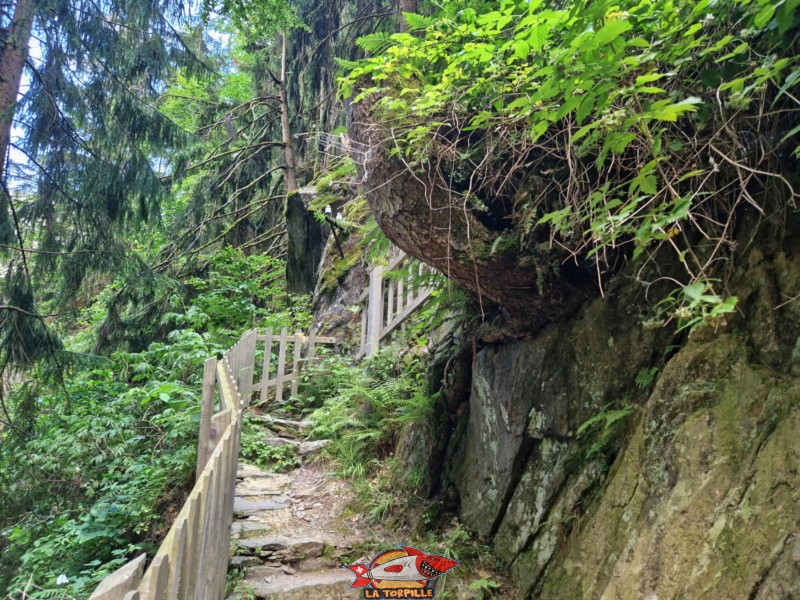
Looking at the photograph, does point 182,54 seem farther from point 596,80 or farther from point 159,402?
point 596,80

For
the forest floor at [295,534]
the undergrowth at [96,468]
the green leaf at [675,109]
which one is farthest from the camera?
the undergrowth at [96,468]

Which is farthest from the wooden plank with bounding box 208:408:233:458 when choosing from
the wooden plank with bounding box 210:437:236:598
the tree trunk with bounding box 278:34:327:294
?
the tree trunk with bounding box 278:34:327:294

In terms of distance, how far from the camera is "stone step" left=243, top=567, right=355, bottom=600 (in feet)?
10.5

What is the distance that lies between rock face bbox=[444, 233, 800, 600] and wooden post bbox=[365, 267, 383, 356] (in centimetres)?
407

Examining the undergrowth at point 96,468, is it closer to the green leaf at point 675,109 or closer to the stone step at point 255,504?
the stone step at point 255,504

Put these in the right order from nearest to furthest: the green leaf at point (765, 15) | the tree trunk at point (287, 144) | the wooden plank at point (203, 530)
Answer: the green leaf at point (765, 15)
the wooden plank at point (203, 530)
the tree trunk at point (287, 144)

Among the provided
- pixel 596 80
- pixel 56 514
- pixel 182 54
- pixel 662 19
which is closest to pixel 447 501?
pixel 596 80

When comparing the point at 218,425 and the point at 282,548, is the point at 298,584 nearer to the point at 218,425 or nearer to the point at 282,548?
the point at 282,548

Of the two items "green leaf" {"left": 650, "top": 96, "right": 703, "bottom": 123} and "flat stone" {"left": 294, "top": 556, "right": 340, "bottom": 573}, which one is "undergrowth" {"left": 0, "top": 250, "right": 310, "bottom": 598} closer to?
"flat stone" {"left": 294, "top": 556, "right": 340, "bottom": 573}

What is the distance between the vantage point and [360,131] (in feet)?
10.4

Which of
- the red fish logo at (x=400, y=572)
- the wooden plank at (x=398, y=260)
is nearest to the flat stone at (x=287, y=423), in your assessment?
the wooden plank at (x=398, y=260)

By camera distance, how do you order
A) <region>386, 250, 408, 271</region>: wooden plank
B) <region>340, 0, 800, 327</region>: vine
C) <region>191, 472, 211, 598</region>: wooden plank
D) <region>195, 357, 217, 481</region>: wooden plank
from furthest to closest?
<region>386, 250, 408, 271</region>: wooden plank < <region>195, 357, 217, 481</region>: wooden plank < <region>340, 0, 800, 327</region>: vine < <region>191, 472, 211, 598</region>: wooden plank

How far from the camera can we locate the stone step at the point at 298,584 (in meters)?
3.19

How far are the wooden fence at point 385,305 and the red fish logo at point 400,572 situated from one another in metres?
3.82
